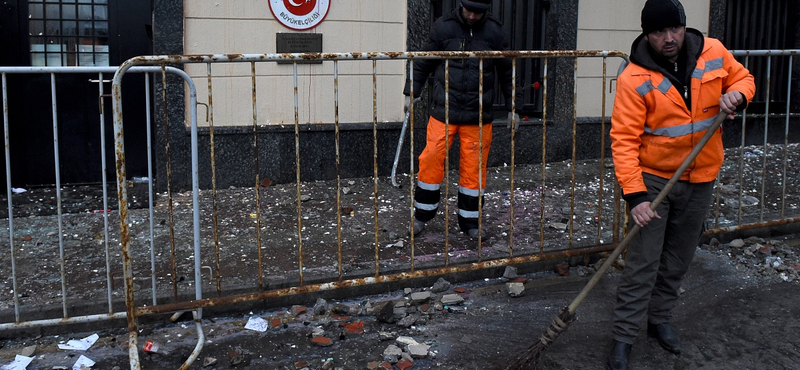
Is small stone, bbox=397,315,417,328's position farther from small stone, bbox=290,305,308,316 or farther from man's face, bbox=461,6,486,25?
man's face, bbox=461,6,486,25

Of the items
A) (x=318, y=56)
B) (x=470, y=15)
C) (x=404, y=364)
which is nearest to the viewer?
(x=404, y=364)

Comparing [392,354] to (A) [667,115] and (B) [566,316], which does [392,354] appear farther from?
(A) [667,115]

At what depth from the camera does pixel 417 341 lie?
436cm

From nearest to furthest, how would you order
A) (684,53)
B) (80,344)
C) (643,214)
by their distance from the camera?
(643,214), (684,53), (80,344)

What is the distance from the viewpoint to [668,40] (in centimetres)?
377

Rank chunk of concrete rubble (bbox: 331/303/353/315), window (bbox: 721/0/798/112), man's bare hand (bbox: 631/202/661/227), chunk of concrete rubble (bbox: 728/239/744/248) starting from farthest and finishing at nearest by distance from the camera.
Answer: window (bbox: 721/0/798/112) → chunk of concrete rubble (bbox: 728/239/744/248) → chunk of concrete rubble (bbox: 331/303/353/315) → man's bare hand (bbox: 631/202/661/227)

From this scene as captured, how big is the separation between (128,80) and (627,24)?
5765 millimetres

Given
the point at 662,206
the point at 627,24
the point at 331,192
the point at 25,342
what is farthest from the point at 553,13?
the point at 25,342

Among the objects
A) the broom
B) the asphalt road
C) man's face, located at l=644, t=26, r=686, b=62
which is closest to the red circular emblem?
the asphalt road

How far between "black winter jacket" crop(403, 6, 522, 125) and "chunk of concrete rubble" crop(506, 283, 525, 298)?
139cm

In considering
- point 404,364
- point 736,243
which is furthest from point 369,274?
point 736,243

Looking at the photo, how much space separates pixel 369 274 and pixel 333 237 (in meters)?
1.08

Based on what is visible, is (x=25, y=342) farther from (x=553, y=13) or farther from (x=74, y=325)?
(x=553, y=13)

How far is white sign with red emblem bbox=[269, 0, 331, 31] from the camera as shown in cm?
778
